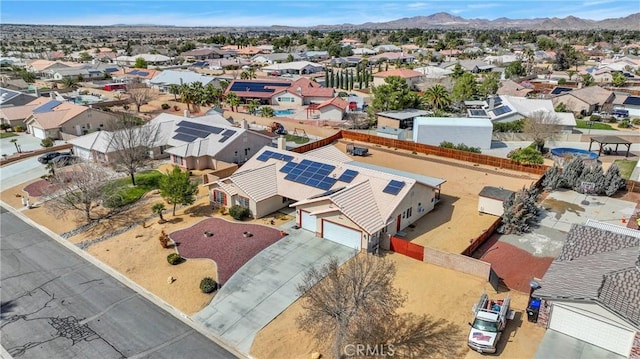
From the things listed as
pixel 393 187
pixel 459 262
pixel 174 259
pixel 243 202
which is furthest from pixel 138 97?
pixel 459 262

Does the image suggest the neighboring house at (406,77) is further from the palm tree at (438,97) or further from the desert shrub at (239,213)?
the desert shrub at (239,213)

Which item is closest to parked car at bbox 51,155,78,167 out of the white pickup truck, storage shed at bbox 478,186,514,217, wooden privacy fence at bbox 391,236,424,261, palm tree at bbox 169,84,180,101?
wooden privacy fence at bbox 391,236,424,261

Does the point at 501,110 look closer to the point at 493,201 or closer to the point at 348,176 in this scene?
the point at 493,201

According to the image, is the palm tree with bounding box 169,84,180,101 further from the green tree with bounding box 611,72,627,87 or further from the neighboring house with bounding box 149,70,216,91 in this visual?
the green tree with bounding box 611,72,627,87

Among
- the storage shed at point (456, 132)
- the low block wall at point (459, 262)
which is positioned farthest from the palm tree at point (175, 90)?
the low block wall at point (459, 262)

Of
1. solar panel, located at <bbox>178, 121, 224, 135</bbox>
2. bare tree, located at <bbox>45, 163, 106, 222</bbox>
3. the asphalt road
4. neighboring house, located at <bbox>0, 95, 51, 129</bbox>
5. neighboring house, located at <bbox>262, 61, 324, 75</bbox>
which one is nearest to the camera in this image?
the asphalt road

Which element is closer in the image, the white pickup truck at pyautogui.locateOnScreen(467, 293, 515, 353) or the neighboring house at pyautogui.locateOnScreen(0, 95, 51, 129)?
the white pickup truck at pyautogui.locateOnScreen(467, 293, 515, 353)
